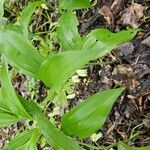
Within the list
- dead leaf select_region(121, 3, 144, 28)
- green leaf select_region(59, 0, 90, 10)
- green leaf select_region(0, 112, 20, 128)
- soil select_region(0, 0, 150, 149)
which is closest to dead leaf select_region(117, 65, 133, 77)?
soil select_region(0, 0, 150, 149)

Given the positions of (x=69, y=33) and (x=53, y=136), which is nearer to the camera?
(x=53, y=136)

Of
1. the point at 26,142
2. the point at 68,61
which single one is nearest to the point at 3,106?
the point at 26,142

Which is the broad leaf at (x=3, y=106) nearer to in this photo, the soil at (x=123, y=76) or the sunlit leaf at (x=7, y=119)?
the sunlit leaf at (x=7, y=119)

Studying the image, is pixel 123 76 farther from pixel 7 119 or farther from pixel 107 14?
pixel 7 119

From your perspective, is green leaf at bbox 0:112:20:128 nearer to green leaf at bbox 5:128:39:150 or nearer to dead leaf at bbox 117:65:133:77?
green leaf at bbox 5:128:39:150

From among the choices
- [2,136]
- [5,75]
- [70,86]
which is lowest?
[2,136]

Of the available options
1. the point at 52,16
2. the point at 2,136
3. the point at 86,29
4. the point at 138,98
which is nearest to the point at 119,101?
the point at 138,98

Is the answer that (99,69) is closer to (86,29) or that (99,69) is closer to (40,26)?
(86,29)
